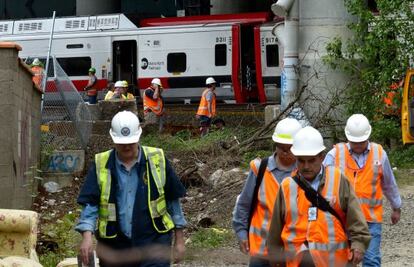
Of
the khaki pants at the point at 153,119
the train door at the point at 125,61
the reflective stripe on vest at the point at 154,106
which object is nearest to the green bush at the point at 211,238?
the khaki pants at the point at 153,119

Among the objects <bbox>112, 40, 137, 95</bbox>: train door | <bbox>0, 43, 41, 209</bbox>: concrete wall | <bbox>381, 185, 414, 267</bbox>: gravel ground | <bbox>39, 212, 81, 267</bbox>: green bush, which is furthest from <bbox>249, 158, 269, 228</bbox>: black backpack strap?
<bbox>112, 40, 137, 95</bbox>: train door

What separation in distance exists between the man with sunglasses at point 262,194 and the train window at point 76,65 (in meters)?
25.1

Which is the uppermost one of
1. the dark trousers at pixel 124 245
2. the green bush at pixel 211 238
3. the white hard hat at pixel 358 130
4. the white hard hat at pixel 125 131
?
the white hard hat at pixel 125 131

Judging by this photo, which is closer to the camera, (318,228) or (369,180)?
(318,228)

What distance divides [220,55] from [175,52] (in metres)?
1.58

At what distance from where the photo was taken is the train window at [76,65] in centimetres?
3186

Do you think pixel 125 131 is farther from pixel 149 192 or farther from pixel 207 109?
pixel 207 109

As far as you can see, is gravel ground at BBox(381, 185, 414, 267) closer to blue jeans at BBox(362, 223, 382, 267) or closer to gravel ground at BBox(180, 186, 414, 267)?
gravel ground at BBox(180, 186, 414, 267)

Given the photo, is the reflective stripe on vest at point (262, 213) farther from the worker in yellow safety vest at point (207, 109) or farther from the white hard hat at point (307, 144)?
the worker in yellow safety vest at point (207, 109)

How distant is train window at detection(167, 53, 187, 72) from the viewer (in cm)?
2998

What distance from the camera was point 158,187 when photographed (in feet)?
21.6

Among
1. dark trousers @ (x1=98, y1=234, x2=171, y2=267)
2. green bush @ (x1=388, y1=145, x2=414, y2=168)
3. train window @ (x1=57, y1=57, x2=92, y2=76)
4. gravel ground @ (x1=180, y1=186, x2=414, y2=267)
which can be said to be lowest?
gravel ground @ (x1=180, y1=186, x2=414, y2=267)

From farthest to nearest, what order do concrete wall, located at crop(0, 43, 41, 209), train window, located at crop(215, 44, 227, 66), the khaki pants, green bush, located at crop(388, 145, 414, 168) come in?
train window, located at crop(215, 44, 227, 66) < the khaki pants < green bush, located at crop(388, 145, 414, 168) < concrete wall, located at crop(0, 43, 41, 209)

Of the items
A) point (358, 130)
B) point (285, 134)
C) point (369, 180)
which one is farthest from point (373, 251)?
point (285, 134)
